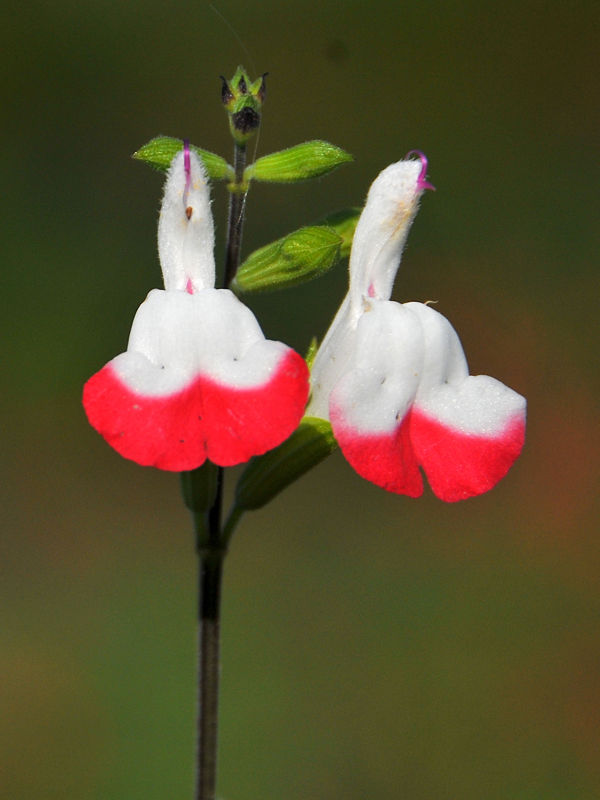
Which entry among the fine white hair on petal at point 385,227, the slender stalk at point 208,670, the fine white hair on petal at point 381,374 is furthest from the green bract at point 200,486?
the fine white hair on petal at point 385,227

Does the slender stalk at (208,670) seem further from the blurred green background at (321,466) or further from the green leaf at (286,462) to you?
the blurred green background at (321,466)

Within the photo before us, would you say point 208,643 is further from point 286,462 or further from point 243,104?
point 243,104

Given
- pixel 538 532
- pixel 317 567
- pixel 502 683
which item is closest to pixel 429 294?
pixel 538 532

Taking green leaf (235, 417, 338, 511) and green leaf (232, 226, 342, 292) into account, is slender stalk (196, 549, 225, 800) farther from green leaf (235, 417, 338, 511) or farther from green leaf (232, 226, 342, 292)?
green leaf (232, 226, 342, 292)

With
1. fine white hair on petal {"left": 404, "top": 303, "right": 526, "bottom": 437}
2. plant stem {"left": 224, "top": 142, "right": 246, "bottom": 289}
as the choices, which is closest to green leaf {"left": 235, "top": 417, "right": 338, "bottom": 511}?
fine white hair on petal {"left": 404, "top": 303, "right": 526, "bottom": 437}

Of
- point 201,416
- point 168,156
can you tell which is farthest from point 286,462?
point 168,156
